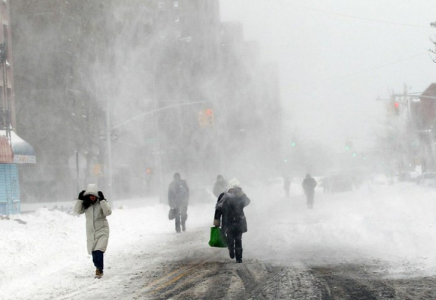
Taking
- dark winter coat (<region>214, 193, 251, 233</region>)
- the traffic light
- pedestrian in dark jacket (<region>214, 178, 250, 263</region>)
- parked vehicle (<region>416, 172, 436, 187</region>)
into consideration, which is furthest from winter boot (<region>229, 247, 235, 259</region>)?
parked vehicle (<region>416, 172, 436, 187</region>)

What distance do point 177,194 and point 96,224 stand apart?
8.37 meters

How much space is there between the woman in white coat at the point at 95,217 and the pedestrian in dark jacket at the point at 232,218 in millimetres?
2181

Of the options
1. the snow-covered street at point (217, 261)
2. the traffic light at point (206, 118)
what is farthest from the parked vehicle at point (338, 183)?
the snow-covered street at point (217, 261)

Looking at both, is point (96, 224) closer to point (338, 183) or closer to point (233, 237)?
point (233, 237)

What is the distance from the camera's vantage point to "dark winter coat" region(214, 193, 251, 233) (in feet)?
38.4

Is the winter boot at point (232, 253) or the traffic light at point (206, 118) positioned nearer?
the winter boot at point (232, 253)

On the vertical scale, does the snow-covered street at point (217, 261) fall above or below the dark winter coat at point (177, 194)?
below

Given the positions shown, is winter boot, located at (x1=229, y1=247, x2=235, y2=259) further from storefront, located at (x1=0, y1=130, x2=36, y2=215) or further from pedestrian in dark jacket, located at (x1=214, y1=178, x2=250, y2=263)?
storefront, located at (x1=0, y1=130, x2=36, y2=215)

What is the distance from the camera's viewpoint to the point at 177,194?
18.8 m

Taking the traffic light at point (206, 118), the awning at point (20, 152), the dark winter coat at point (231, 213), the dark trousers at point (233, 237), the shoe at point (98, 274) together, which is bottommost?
the shoe at point (98, 274)

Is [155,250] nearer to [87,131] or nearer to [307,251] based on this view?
[307,251]

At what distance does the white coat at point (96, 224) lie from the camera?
405 inches

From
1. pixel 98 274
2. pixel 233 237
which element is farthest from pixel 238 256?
pixel 98 274

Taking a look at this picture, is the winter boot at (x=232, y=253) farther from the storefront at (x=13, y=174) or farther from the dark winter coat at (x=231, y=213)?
the storefront at (x=13, y=174)
